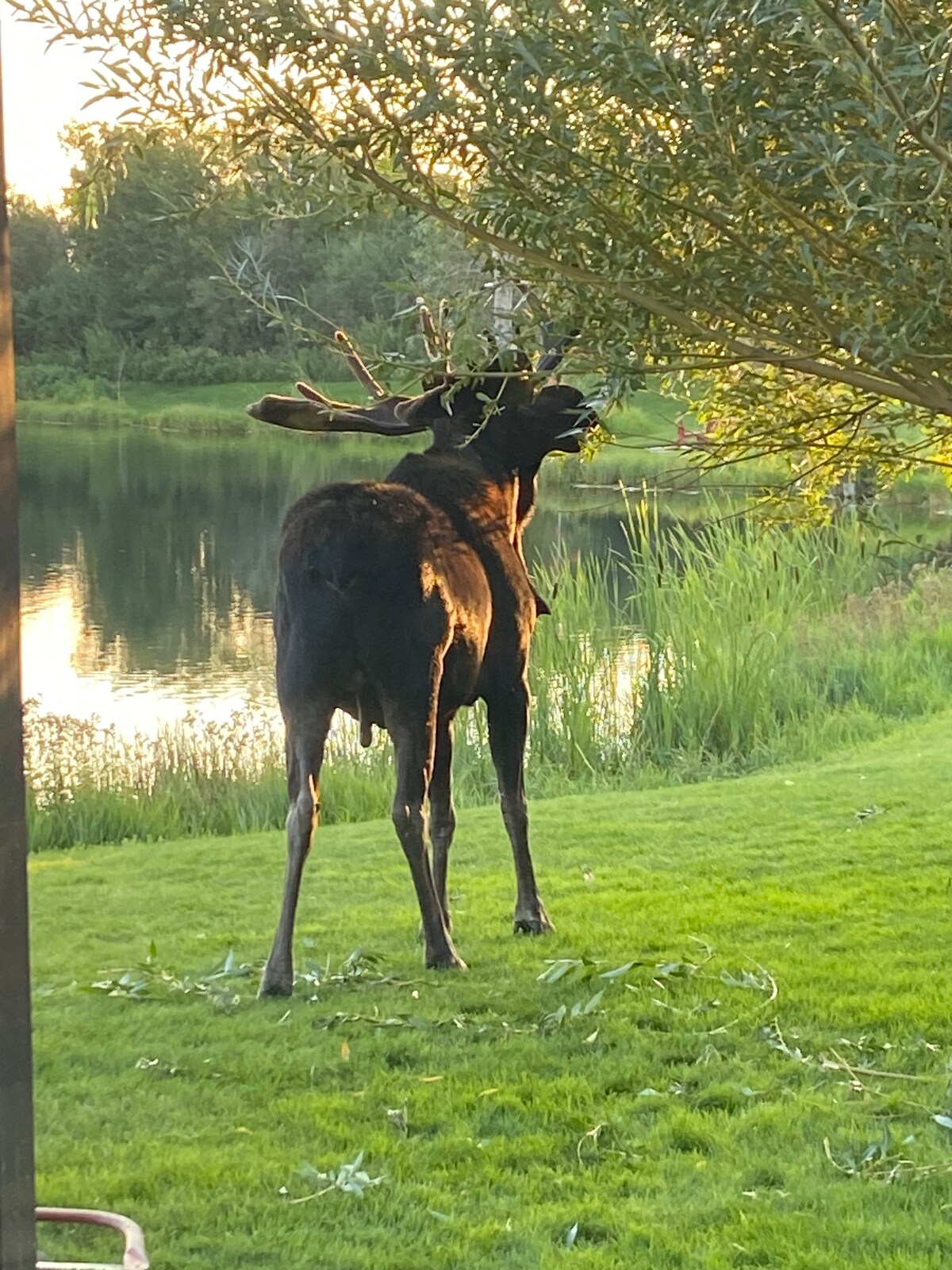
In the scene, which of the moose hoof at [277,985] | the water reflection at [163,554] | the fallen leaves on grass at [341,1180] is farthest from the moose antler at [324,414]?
the water reflection at [163,554]

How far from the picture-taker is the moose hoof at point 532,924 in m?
6.27

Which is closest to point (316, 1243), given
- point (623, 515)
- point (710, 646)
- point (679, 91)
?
point (679, 91)

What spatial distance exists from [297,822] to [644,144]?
2.49 m

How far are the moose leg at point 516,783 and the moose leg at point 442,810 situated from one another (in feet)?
0.62

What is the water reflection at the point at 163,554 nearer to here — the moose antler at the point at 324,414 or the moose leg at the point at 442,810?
the moose leg at the point at 442,810

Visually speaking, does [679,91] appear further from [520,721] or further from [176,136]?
[520,721]

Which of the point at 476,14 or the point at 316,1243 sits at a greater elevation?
the point at 476,14

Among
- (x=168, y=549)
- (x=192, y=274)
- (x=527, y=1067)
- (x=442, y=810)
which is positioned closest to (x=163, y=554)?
(x=168, y=549)

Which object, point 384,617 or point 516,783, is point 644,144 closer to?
point 384,617

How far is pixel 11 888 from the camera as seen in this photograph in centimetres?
271

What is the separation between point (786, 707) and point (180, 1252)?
29.8 feet

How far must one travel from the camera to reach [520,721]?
6211 mm

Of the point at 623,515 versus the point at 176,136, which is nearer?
the point at 176,136

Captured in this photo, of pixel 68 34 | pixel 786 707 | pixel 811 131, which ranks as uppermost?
pixel 68 34
